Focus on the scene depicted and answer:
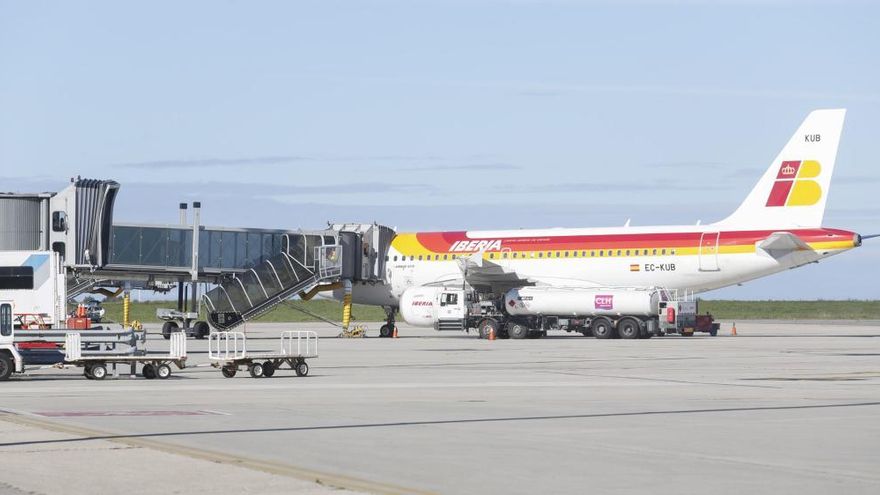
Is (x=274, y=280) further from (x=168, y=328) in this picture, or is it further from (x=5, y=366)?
(x=5, y=366)

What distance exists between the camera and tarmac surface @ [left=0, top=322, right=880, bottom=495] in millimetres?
11727

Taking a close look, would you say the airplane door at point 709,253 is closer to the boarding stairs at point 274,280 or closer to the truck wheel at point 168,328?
the boarding stairs at point 274,280

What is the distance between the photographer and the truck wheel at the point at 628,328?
51812 mm

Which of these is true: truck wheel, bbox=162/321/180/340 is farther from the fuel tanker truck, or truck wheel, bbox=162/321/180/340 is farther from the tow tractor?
the tow tractor

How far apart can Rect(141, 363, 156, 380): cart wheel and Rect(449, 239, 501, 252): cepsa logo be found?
105 ft

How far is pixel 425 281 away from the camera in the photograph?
2349 inches

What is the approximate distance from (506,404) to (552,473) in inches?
310

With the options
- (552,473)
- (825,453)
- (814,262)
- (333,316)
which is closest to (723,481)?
(552,473)

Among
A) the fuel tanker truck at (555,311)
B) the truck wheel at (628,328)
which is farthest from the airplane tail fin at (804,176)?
the truck wheel at (628,328)

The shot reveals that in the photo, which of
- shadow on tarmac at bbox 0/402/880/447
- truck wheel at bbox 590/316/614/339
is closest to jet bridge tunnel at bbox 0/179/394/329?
truck wheel at bbox 590/316/614/339

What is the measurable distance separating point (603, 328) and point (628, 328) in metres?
1.15

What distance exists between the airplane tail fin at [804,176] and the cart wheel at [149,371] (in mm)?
32382

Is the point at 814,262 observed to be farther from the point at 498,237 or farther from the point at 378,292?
the point at 378,292

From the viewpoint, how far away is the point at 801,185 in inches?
2062
